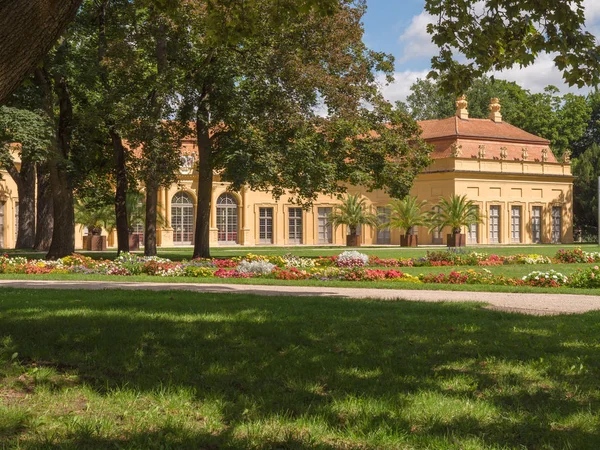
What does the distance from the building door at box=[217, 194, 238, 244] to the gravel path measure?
30518 millimetres

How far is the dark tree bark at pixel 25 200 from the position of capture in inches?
1329

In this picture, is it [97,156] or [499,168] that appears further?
[499,168]

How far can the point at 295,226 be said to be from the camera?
47.7m

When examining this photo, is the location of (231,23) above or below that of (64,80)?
below

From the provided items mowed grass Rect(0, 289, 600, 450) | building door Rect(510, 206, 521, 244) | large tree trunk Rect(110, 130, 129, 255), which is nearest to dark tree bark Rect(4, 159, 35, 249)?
large tree trunk Rect(110, 130, 129, 255)

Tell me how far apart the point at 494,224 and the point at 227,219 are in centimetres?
1683

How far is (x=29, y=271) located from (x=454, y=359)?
13434 mm

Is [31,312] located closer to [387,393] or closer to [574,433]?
[387,393]

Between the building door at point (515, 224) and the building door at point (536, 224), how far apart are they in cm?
116

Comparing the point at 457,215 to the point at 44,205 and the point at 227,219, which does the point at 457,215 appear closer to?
the point at 227,219

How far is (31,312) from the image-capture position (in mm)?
8453

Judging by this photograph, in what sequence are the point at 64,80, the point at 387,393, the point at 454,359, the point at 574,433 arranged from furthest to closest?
the point at 64,80 < the point at 454,359 < the point at 387,393 < the point at 574,433

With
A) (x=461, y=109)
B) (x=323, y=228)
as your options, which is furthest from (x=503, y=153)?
(x=323, y=228)

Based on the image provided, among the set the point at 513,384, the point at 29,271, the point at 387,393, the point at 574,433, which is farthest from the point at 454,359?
the point at 29,271
